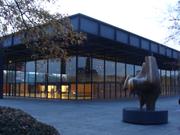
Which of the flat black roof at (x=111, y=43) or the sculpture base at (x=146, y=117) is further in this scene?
the flat black roof at (x=111, y=43)

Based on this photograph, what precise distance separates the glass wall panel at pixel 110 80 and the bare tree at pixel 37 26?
3271 centimetres

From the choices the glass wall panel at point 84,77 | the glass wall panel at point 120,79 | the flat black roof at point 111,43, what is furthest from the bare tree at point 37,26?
the glass wall panel at point 120,79

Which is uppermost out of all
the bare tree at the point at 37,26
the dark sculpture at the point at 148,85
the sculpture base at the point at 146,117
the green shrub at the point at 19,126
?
the bare tree at the point at 37,26

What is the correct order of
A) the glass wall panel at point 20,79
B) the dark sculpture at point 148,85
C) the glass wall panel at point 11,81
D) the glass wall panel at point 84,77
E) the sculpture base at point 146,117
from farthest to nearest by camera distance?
the glass wall panel at point 11,81 < the glass wall panel at point 20,79 < the glass wall panel at point 84,77 < the dark sculpture at point 148,85 < the sculpture base at point 146,117

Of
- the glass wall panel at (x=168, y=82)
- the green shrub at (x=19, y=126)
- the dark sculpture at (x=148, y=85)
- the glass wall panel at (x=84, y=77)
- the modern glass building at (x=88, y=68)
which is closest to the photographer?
the green shrub at (x=19, y=126)

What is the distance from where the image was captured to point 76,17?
2922cm

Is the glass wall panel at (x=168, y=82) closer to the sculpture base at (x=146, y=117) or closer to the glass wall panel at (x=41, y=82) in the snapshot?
the glass wall panel at (x=41, y=82)

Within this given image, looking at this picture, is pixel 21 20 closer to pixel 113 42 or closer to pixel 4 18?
pixel 4 18

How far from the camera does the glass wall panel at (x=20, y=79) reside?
154 feet

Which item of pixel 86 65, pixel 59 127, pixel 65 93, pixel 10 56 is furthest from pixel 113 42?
pixel 59 127

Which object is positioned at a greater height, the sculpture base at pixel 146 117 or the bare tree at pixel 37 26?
the bare tree at pixel 37 26

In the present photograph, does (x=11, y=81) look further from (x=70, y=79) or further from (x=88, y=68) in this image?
(x=88, y=68)

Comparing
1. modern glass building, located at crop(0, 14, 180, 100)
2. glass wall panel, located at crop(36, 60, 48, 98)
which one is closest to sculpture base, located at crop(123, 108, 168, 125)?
modern glass building, located at crop(0, 14, 180, 100)

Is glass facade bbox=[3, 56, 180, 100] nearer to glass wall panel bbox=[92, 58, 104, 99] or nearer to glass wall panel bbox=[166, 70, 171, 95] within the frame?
glass wall panel bbox=[92, 58, 104, 99]
